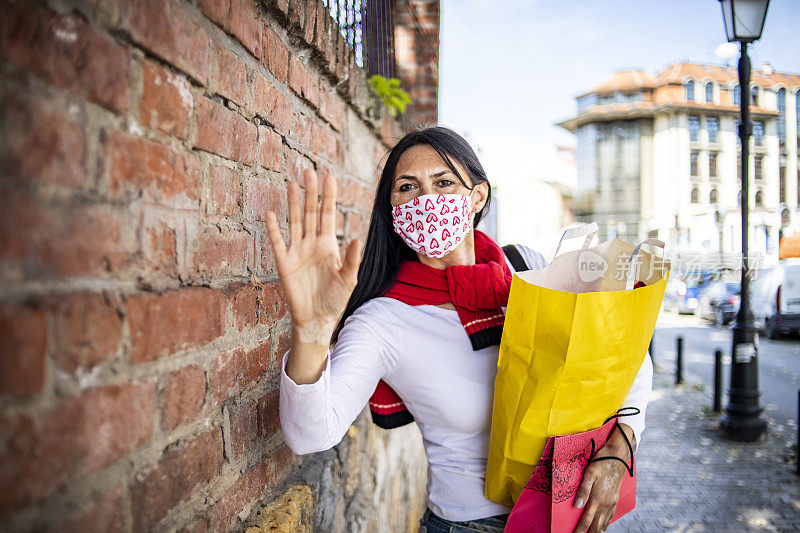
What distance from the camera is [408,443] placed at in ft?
11.9

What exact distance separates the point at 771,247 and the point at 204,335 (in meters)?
30.4

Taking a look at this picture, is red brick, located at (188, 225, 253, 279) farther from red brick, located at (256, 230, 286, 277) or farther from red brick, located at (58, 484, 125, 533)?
red brick, located at (58, 484, 125, 533)

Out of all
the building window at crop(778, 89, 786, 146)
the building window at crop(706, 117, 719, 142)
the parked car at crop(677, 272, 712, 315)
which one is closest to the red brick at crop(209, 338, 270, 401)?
the parked car at crop(677, 272, 712, 315)

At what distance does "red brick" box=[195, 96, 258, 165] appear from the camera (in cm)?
109

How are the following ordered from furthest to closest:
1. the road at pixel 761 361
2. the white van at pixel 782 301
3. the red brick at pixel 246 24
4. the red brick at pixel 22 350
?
1. the white van at pixel 782 301
2. the road at pixel 761 361
3. the red brick at pixel 246 24
4. the red brick at pixel 22 350

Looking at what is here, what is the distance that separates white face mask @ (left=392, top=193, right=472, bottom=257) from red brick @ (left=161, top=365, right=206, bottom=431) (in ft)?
3.06

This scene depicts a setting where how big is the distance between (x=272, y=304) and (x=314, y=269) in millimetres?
362

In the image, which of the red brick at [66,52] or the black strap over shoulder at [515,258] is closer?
the red brick at [66,52]

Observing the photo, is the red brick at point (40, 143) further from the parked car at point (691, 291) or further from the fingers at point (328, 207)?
the parked car at point (691, 291)

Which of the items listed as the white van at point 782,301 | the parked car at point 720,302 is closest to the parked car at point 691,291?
the parked car at point 720,302

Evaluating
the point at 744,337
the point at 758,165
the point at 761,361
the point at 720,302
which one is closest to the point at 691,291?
the point at 720,302

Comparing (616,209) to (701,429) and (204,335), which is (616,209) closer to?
(701,429)

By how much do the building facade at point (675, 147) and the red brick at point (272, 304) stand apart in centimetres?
3572

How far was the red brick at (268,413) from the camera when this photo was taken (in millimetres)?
1376
